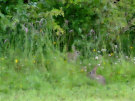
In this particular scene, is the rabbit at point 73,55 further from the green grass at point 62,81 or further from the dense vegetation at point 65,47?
the green grass at point 62,81

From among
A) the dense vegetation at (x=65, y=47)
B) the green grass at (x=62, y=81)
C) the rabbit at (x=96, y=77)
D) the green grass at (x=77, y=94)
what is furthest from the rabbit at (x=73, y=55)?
the green grass at (x=77, y=94)

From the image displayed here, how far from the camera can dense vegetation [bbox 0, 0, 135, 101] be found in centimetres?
693

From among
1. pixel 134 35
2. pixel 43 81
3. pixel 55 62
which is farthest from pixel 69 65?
pixel 134 35

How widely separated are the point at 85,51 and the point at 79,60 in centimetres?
55

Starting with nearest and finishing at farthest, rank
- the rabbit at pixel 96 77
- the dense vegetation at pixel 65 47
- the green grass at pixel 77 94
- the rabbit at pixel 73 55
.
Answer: the green grass at pixel 77 94 → the dense vegetation at pixel 65 47 → the rabbit at pixel 96 77 → the rabbit at pixel 73 55

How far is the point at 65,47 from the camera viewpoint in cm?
841

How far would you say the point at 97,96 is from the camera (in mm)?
6422

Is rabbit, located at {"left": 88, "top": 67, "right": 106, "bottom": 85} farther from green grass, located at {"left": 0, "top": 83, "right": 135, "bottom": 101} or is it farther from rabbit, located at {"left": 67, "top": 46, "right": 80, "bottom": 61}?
rabbit, located at {"left": 67, "top": 46, "right": 80, "bottom": 61}

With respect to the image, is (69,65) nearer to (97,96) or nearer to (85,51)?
(85,51)

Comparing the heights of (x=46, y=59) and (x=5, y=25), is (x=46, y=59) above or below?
below

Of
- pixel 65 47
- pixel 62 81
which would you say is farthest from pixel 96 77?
pixel 65 47

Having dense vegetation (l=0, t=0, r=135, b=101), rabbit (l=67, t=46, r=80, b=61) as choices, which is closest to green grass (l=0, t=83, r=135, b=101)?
dense vegetation (l=0, t=0, r=135, b=101)

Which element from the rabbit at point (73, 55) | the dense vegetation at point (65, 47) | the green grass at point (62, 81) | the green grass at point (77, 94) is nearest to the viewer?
the green grass at point (77, 94)

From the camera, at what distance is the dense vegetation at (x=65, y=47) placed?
6.93 metres
